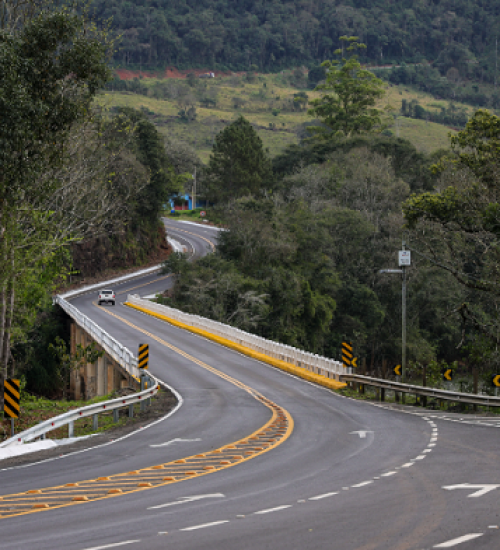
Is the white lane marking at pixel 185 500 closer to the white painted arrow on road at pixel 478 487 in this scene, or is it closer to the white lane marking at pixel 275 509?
the white lane marking at pixel 275 509

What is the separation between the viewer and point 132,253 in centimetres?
8231

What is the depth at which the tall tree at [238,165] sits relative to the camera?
94.3m

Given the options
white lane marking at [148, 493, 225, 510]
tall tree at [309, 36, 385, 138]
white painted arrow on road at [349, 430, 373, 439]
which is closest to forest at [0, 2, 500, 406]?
tall tree at [309, 36, 385, 138]

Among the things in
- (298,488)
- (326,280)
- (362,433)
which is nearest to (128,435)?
(362,433)

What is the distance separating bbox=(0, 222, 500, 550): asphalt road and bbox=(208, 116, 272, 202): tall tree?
2780 inches

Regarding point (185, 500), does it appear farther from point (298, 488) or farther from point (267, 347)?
point (267, 347)

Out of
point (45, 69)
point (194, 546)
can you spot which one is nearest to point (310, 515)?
point (194, 546)

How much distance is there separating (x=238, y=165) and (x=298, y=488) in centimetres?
8430

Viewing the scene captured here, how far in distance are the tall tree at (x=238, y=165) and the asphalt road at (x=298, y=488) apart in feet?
232

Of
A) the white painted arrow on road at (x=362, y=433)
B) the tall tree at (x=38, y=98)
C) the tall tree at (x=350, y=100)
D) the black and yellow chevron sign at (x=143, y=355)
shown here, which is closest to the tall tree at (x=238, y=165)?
the tall tree at (x=350, y=100)

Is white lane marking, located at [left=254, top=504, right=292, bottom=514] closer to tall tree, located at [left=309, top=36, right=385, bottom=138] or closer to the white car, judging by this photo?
the white car

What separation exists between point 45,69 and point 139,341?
2145 cm

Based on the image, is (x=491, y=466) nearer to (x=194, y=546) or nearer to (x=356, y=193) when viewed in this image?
(x=194, y=546)

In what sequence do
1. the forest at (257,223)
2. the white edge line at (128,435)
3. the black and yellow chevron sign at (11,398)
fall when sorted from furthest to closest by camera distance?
1. the forest at (257,223)
2. the black and yellow chevron sign at (11,398)
3. the white edge line at (128,435)
